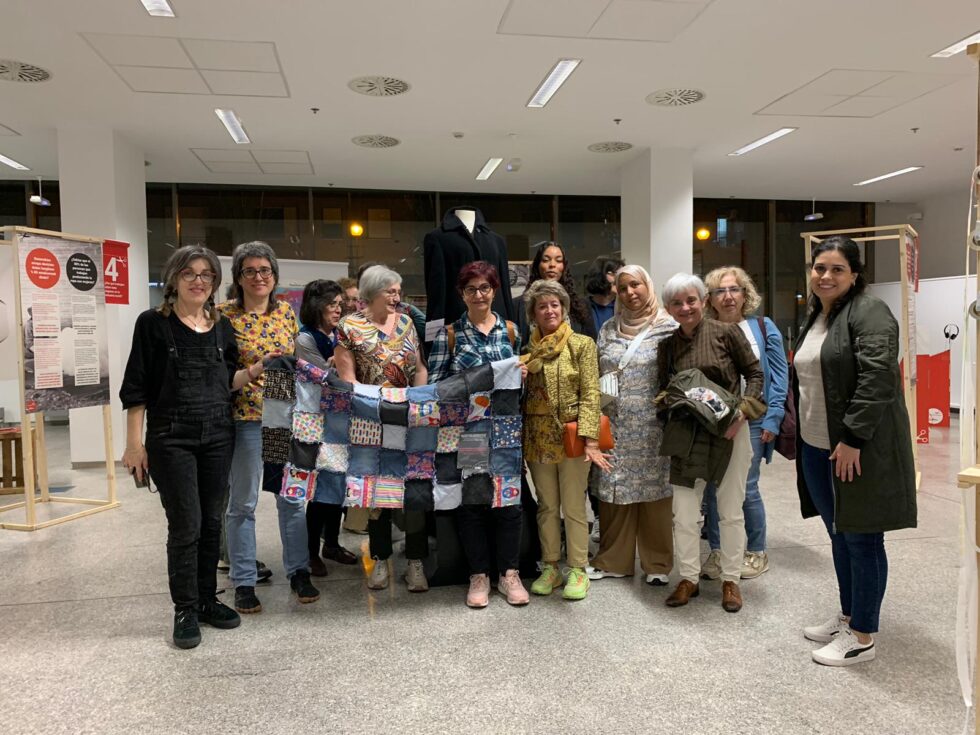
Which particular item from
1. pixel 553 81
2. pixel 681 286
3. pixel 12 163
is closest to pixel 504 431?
pixel 681 286

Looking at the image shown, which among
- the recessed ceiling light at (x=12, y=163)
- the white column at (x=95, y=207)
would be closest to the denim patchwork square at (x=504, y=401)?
the white column at (x=95, y=207)

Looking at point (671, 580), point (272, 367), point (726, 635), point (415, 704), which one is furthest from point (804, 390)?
point (272, 367)

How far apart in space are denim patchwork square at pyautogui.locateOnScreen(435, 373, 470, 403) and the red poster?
12.5ft

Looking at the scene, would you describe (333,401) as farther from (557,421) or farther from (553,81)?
(553,81)

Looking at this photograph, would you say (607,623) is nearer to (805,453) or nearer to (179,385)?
(805,453)

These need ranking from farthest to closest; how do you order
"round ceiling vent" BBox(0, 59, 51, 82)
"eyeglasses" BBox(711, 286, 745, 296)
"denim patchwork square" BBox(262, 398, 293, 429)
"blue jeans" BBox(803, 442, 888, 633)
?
"round ceiling vent" BBox(0, 59, 51, 82), "eyeglasses" BBox(711, 286, 745, 296), "denim patchwork square" BBox(262, 398, 293, 429), "blue jeans" BBox(803, 442, 888, 633)

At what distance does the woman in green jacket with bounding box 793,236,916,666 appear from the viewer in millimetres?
2285

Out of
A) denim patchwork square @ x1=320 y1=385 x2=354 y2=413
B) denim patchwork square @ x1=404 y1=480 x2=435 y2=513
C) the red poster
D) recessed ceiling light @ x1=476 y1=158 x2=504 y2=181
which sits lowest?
denim patchwork square @ x1=404 y1=480 x2=435 y2=513

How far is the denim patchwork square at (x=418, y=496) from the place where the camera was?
300 centimetres

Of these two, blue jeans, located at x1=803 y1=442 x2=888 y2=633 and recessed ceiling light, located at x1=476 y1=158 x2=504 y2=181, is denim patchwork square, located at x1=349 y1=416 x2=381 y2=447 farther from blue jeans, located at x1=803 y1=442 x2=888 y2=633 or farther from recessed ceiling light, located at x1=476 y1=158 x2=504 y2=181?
recessed ceiling light, located at x1=476 y1=158 x2=504 y2=181

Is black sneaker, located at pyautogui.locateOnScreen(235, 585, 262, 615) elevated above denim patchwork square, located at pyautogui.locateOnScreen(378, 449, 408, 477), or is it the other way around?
denim patchwork square, located at pyautogui.locateOnScreen(378, 449, 408, 477)

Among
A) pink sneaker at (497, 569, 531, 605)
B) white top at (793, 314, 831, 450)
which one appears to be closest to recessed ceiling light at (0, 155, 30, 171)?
pink sneaker at (497, 569, 531, 605)

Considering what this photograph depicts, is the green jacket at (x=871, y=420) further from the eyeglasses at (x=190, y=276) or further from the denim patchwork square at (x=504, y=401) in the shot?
the eyeglasses at (x=190, y=276)

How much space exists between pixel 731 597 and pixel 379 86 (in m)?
4.58
